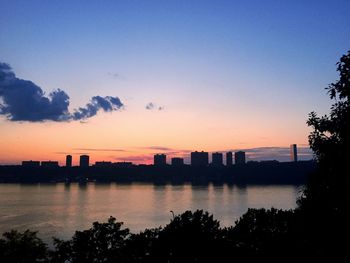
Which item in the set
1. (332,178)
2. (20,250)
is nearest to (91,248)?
(20,250)

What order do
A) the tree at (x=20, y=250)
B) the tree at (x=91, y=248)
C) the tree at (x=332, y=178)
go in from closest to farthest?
1. the tree at (x=332, y=178)
2. the tree at (x=20, y=250)
3. the tree at (x=91, y=248)

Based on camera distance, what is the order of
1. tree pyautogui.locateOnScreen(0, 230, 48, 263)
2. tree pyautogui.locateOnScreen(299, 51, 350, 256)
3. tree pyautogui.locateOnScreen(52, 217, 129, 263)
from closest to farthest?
tree pyautogui.locateOnScreen(299, 51, 350, 256) → tree pyautogui.locateOnScreen(0, 230, 48, 263) → tree pyautogui.locateOnScreen(52, 217, 129, 263)

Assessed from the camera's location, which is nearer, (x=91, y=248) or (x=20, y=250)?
(x=20, y=250)

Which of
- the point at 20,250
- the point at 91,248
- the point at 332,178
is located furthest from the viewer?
the point at 91,248

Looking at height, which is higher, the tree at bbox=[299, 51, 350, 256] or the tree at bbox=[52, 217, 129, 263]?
the tree at bbox=[299, 51, 350, 256]

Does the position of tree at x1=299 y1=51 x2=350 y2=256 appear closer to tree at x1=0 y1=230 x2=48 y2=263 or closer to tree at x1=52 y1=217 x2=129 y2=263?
tree at x1=52 y1=217 x2=129 y2=263

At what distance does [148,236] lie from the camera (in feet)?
90.5

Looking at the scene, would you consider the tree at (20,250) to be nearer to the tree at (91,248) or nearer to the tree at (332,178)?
the tree at (91,248)

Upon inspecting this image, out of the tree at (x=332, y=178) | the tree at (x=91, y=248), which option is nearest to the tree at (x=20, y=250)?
the tree at (x=91, y=248)

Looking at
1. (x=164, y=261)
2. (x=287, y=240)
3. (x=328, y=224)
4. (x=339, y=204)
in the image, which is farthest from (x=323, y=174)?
(x=164, y=261)

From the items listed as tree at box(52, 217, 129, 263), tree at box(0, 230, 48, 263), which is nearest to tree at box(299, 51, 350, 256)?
tree at box(52, 217, 129, 263)

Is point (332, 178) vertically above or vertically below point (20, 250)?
Answer: above

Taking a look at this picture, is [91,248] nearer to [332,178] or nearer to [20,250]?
[20,250]

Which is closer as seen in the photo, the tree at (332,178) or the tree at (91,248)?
the tree at (332,178)
